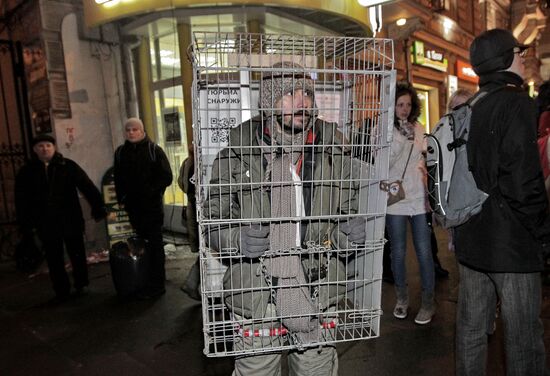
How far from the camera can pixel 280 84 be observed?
1773mm

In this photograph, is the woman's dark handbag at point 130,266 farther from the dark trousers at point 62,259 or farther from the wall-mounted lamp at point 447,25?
the wall-mounted lamp at point 447,25

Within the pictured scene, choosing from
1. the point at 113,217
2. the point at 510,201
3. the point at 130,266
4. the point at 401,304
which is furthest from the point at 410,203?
the point at 113,217

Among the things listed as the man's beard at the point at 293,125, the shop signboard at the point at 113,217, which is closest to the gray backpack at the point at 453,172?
the man's beard at the point at 293,125

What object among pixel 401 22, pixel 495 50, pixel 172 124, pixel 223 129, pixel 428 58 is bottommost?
pixel 223 129

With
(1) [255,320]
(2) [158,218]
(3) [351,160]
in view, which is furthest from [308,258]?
(2) [158,218]

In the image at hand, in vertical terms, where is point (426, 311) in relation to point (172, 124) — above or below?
below

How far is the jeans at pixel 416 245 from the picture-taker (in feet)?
11.7

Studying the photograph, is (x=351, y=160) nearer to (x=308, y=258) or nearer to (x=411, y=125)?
(x=308, y=258)

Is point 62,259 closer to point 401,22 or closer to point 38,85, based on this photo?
point 38,85

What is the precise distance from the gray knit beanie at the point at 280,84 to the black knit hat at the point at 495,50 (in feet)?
3.49

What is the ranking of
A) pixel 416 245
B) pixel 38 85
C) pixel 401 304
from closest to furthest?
pixel 416 245, pixel 401 304, pixel 38 85

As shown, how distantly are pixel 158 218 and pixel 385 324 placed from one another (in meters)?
2.72

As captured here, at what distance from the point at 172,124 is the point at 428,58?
7.99 m

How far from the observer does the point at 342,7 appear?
6.75m
